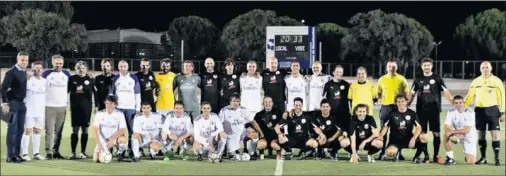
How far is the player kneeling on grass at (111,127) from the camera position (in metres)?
10.9

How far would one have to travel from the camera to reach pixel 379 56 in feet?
206

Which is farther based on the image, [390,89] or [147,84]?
[147,84]

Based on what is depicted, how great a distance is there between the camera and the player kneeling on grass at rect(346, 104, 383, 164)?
36.5 feet

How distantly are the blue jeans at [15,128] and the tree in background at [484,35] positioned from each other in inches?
2585

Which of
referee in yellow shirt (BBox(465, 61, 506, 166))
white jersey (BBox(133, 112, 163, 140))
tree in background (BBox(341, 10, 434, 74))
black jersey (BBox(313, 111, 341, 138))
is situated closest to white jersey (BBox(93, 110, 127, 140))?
white jersey (BBox(133, 112, 163, 140))

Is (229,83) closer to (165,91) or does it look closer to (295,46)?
(165,91)

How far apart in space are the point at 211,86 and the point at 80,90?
2471 mm

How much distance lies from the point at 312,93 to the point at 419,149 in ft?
7.86

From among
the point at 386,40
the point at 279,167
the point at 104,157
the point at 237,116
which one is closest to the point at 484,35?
the point at 386,40

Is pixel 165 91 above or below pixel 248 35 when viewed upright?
below

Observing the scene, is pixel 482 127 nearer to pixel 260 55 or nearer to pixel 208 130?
pixel 208 130

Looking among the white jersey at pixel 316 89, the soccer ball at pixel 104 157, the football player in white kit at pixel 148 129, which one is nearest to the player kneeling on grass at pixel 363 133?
the white jersey at pixel 316 89

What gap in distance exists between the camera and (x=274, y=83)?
12.4 metres

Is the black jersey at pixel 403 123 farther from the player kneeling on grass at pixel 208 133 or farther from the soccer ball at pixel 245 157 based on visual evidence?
the player kneeling on grass at pixel 208 133
